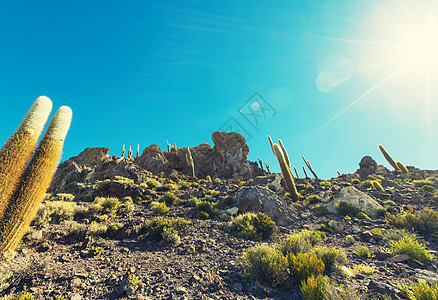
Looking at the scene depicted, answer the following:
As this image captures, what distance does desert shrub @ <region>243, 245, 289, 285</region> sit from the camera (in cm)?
493

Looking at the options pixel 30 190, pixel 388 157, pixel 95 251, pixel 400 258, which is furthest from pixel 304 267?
pixel 388 157

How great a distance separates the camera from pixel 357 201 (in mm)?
13727

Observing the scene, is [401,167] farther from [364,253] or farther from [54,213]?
[54,213]

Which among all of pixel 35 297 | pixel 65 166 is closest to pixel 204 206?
pixel 35 297

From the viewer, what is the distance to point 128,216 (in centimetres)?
1018

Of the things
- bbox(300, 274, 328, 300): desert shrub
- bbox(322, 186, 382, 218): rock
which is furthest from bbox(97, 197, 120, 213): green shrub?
bbox(322, 186, 382, 218): rock

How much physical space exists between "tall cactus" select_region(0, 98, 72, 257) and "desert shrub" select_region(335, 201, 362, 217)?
16.9 m

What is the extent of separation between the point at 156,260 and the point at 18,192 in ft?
16.1

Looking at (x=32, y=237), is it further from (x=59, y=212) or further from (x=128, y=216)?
(x=128, y=216)

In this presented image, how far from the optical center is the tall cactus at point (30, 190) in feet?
17.6

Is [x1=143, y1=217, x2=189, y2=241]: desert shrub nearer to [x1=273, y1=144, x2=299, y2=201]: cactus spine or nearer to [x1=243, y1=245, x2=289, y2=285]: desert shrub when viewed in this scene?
[x1=243, y1=245, x2=289, y2=285]: desert shrub

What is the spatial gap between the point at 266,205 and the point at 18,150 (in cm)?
1214

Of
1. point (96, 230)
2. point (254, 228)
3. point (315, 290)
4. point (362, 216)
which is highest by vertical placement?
point (96, 230)

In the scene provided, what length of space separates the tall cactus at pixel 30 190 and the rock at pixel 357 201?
656 inches
